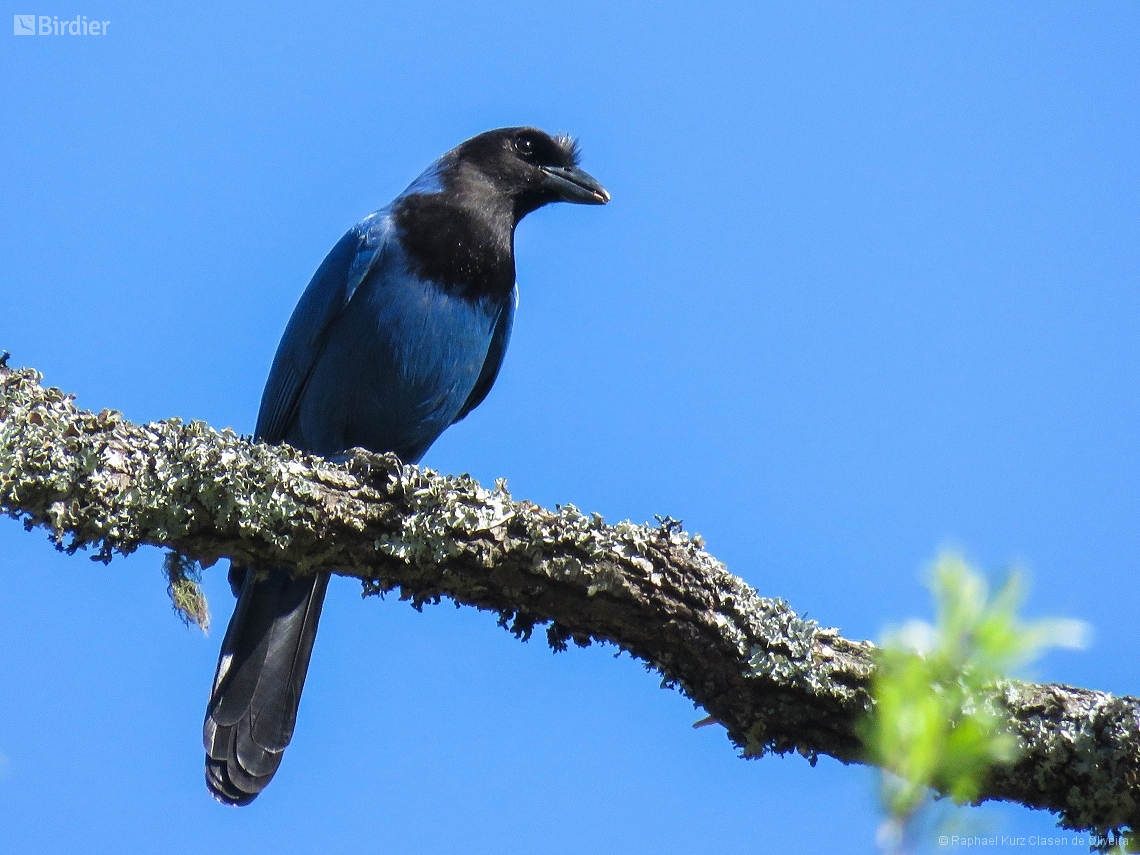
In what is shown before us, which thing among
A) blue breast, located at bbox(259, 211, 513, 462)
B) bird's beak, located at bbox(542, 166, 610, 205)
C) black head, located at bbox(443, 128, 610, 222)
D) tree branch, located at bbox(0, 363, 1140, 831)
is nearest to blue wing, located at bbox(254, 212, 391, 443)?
blue breast, located at bbox(259, 211, 513, 462)

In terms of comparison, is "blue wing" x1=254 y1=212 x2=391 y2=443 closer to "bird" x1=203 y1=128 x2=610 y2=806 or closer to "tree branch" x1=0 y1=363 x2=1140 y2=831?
"bird" x1=203 y1=128 x2=610 y2=806

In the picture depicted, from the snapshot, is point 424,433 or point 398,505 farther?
point 424,433

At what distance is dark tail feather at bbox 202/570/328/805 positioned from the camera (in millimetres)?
4891

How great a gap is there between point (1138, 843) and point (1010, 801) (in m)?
0.34

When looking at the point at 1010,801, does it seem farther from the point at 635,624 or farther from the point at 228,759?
the point at 228,759

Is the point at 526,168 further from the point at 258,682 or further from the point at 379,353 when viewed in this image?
the point at 258,682

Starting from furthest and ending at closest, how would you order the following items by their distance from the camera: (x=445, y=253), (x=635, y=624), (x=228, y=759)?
(x=445, y=253) < (x=228, y=759) < (x=635, y=624)

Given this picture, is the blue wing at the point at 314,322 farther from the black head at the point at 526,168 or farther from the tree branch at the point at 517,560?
the tree branch at the point at 517,560

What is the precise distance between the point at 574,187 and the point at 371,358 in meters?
1.86

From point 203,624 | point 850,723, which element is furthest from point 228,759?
point 850,723

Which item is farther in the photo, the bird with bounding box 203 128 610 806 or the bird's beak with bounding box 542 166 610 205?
the bird's beak with bounding box 542 166 610 205

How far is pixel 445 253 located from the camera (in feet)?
19.2

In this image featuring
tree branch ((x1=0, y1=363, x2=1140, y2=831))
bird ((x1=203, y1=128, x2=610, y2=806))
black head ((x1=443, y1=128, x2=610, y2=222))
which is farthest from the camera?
black head ((x1=443, y1=128, x2=610, y2=222))

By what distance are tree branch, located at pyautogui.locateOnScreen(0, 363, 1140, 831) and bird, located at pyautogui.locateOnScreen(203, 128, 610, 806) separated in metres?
1.61
